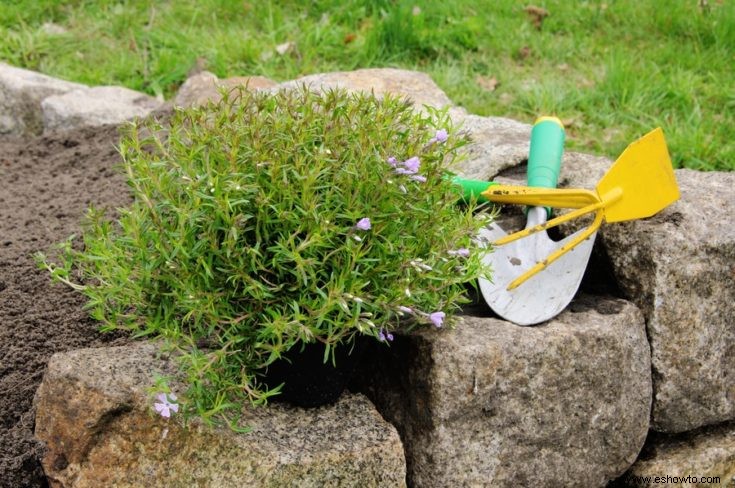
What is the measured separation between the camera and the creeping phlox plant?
2.00m

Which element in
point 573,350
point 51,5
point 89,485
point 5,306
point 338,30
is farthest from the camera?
point 51,5

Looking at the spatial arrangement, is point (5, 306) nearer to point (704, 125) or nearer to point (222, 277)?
point (222, 277)

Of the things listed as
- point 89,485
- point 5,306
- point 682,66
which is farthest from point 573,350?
point 682,66

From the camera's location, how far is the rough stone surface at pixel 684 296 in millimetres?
2656

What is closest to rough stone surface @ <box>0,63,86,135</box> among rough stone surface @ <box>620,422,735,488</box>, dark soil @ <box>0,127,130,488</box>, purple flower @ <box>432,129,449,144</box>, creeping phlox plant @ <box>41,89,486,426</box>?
dark soil @ <box>0,127,130,488</box>

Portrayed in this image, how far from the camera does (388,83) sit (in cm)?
396

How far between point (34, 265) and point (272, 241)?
3.73 ft

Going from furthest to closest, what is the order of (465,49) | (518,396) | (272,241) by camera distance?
(465,49) → (518,396) → (272,241)

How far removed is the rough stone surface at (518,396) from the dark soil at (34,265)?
0.87 meters

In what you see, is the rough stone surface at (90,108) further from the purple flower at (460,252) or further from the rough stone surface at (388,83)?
the purple flower at (460,252)

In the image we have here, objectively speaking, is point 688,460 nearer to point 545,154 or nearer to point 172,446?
point 545,154

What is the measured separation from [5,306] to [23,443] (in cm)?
53

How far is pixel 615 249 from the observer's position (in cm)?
273

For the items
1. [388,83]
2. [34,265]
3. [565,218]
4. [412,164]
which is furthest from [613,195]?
[34,265]
